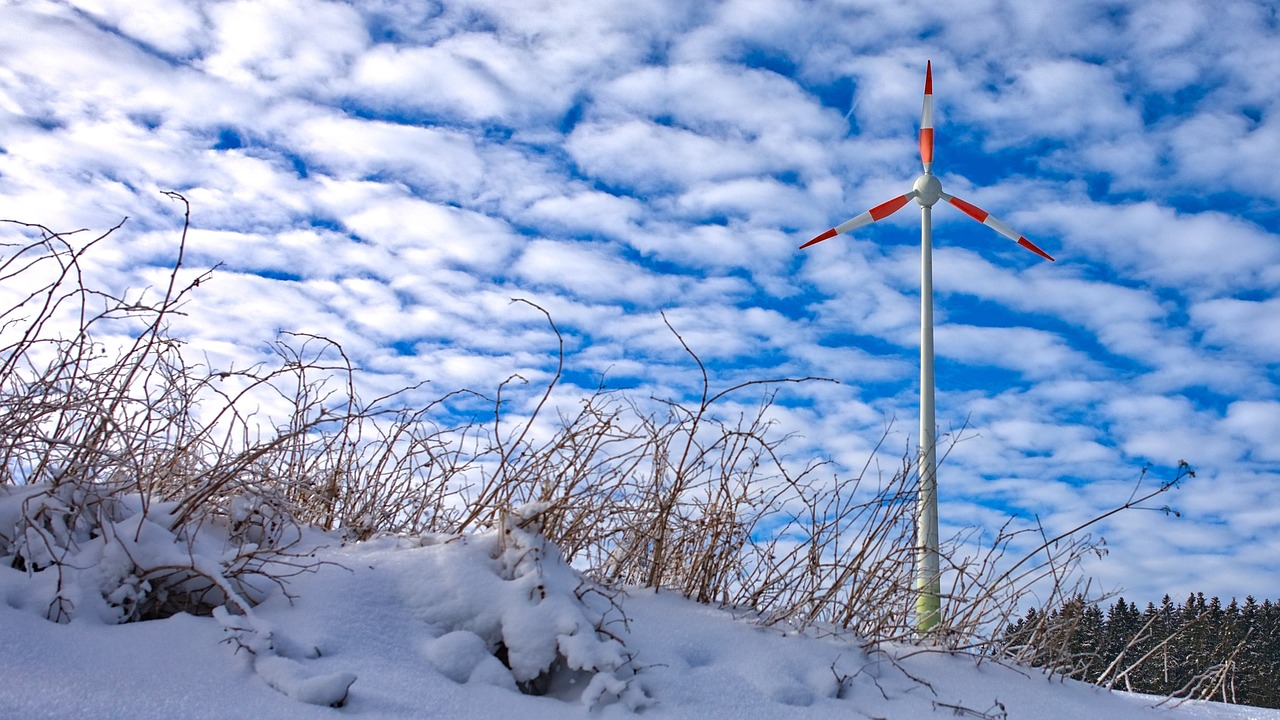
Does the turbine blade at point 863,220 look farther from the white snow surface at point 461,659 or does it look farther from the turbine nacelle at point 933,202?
the white snow surface at point 461,659

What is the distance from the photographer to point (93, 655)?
2686 mm

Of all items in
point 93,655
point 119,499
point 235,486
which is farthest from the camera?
point 235,486

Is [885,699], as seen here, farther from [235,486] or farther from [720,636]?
[235,486]

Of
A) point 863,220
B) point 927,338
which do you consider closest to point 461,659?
point 927,338

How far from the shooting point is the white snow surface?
2.60 meters

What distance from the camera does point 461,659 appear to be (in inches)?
118

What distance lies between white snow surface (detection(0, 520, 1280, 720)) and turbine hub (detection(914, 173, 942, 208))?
11790mm

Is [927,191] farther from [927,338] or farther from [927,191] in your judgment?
[927,338]

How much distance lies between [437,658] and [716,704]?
0.92 metres

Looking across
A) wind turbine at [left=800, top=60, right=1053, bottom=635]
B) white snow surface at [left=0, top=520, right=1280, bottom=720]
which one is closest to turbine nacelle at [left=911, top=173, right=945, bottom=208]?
wind turbine at [left=800, top=60, right=1053, bottom=635]

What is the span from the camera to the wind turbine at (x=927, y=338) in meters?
4.41

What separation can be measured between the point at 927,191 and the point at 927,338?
3.73 metres

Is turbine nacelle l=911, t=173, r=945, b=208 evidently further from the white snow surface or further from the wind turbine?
the white snow surface

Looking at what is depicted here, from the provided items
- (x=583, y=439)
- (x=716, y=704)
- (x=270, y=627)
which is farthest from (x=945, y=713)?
(x=270, y=627)
